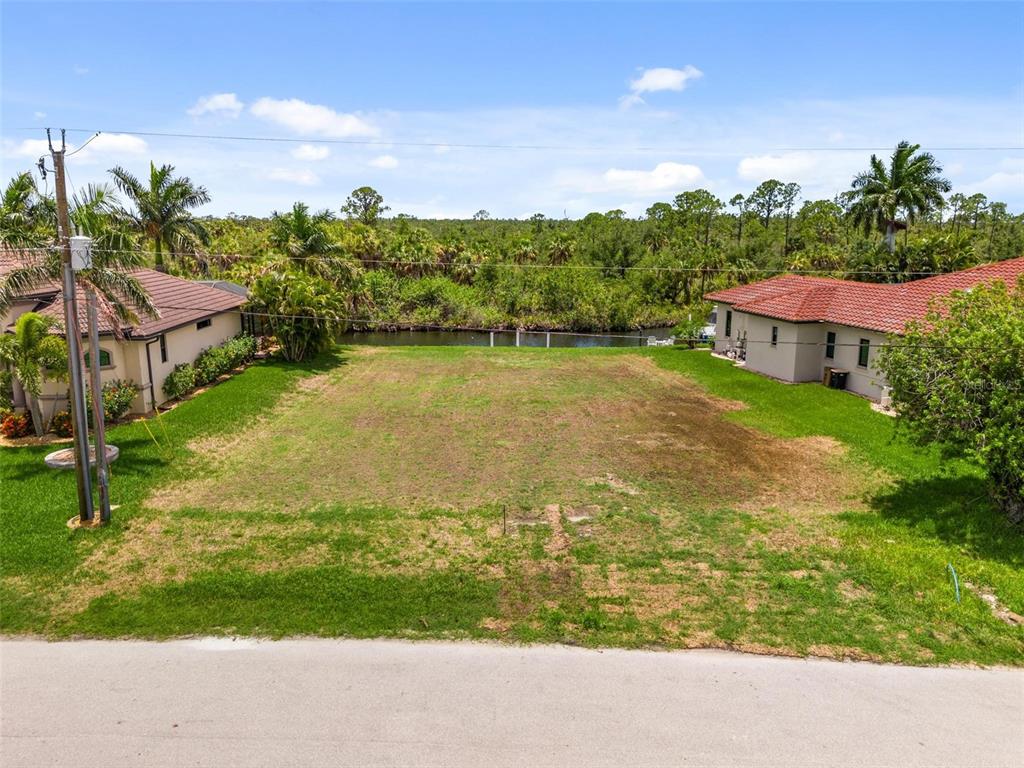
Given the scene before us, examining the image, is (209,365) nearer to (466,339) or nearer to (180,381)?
(180,381)

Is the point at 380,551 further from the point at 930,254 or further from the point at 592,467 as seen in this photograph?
the point at 930,254

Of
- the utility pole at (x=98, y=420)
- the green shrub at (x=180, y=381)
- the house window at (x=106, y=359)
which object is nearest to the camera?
the utility pole at (x=98, y=420)

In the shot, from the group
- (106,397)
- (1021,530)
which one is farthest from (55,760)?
(1021,530)

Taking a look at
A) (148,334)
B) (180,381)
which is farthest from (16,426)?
(180,381)

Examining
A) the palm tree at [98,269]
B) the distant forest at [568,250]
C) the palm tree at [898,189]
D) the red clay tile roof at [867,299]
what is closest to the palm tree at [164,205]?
the distant forest at [568,250]

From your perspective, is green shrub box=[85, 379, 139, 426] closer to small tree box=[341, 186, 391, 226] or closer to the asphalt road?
the asphalt road

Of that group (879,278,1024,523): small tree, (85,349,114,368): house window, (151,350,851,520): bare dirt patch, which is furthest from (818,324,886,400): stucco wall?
(85,349,114,368): house window

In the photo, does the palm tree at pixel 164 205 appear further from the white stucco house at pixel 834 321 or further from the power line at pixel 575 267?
the white stucco house at pixel 834 321
